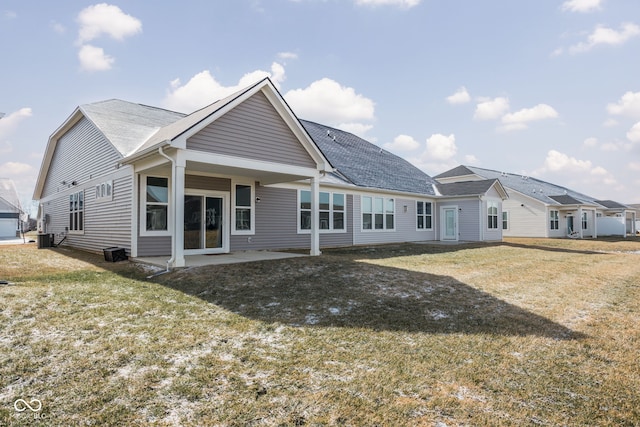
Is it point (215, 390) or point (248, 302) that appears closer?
→ point (215, 390)

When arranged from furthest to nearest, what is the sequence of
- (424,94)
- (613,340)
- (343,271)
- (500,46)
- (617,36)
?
(424,94) < (500,46) < (617,36) < (343,271) < (613,340)

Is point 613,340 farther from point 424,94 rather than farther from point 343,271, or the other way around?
point 424,94

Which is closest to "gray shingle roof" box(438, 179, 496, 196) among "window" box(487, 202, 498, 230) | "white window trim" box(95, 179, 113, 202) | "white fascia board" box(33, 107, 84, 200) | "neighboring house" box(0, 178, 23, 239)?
"window" box(487, 202, 498, 230)

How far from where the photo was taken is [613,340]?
13.9 ft

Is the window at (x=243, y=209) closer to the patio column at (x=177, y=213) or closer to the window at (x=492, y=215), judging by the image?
the patio column at (x=177, y=213)

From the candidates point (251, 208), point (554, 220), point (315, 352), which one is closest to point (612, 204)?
point (554, 220)

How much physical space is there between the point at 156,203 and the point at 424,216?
14.8 meters

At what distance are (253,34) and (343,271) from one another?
960 centimetres


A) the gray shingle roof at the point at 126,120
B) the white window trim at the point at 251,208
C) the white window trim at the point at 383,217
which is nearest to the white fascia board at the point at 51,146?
the gray shingle roof at the point at 126,120

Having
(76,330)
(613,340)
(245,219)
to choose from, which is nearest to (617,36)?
(613,340)

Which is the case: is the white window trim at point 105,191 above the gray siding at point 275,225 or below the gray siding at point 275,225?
above

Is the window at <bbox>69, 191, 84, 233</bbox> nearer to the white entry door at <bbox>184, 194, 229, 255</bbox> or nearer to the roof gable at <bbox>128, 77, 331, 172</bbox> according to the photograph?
the roof gable at <bbox>128, 77, 331, 172</bbox>

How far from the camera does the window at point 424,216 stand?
66.2ft

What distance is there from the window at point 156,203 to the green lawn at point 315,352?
3.58m
